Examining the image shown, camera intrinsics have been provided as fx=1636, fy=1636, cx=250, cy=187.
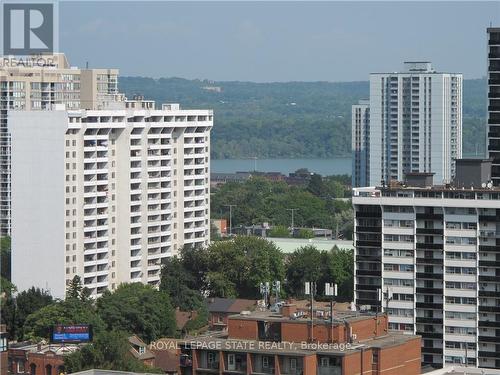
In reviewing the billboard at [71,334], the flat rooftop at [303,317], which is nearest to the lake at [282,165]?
the billboard at [71,334]

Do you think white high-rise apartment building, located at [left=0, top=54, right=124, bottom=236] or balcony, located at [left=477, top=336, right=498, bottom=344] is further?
white high-rise apartment building, located at [left=0, top=54, right=124, bottom=236]

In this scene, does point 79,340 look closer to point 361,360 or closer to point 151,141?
point 361,360

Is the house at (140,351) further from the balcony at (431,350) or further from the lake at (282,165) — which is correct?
the lake at (282,165)

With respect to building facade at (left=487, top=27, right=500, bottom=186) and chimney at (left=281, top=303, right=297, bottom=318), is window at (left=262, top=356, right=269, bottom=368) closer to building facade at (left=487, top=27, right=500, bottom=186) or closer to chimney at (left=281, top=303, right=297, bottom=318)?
chimney at (left=281, top=303, right=297, bottom=318)

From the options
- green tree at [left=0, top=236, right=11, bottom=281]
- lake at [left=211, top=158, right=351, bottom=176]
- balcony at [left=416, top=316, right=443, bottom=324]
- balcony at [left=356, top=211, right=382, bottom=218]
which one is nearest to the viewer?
balcony at [left=416, top=316, right=443, bottom=324]

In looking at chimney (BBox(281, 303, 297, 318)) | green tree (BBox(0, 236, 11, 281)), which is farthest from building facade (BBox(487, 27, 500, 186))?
chimney (BBox(281, 303, 297, 318))

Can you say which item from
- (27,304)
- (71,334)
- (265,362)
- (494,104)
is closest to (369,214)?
(494,104)
